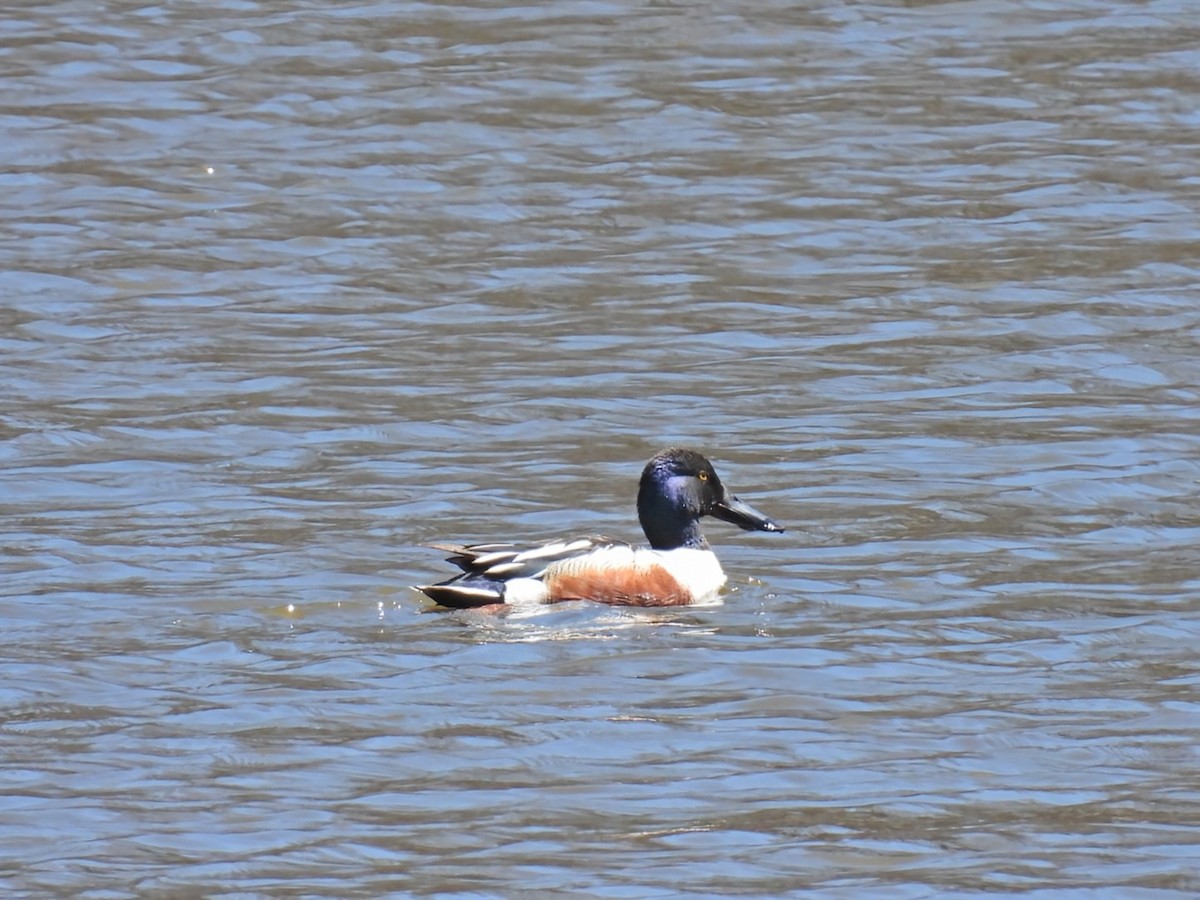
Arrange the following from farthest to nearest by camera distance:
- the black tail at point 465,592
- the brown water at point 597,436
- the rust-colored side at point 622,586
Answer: the rust-colored side at point 622,586 → the black tail at point 465,592 → the brown water at point 597,436

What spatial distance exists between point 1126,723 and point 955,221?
24.5 feet

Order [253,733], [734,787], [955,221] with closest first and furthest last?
[734,787] → [253,733] → [955,221]

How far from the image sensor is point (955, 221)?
15.0 m

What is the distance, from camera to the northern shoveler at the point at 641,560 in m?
9.61

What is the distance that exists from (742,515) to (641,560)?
0.55 meters

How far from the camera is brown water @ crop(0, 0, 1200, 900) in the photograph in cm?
716

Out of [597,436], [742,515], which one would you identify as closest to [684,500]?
[742,515]

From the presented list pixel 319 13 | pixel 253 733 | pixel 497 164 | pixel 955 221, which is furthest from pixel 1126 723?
pixel 319 13

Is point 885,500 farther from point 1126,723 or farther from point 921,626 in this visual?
point 1126,723

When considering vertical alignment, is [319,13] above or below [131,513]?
above

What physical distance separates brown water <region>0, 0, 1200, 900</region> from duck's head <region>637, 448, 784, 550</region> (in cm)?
25

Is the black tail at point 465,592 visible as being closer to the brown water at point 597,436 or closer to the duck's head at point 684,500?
the brown water at point 597,436

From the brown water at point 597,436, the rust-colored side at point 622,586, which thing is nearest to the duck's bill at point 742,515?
the brown water at point 597,436

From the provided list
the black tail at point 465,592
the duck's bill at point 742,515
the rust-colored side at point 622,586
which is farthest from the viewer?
the duck's bill at point 742,515
